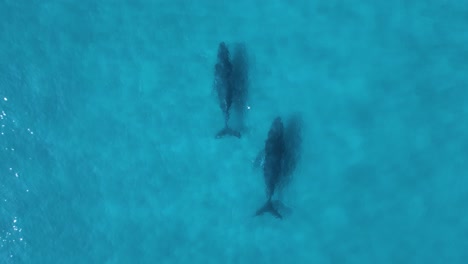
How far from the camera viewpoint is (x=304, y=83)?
723 cm

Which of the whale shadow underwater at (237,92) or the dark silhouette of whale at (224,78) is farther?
the whale shadow underwater at (237,92)

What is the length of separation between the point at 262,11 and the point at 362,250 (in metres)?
3.86

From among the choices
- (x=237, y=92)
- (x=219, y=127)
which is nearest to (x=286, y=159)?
(x=219, y=127)

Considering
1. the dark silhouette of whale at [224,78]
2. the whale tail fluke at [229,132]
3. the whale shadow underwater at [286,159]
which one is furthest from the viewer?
the whale tail fluke at [229,132]

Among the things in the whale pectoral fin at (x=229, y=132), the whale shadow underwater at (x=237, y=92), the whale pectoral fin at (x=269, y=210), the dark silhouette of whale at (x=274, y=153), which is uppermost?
the whale shadow underwater at (x=237, y=92)

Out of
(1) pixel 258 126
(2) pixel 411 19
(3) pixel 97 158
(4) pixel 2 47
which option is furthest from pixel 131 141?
(2) pixel 411 19

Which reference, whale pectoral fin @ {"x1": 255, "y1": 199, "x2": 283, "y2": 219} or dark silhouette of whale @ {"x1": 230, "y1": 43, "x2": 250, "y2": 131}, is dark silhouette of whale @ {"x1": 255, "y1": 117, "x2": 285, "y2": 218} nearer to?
whale pectoral fin @ {"x1": 255, "y1": 199, "x2": 283, "y2": 219}

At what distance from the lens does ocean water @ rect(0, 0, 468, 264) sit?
274 inches

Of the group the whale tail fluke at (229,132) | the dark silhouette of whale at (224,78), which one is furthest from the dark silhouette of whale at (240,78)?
the dark silhouette of whale at (224,78)

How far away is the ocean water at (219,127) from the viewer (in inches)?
274

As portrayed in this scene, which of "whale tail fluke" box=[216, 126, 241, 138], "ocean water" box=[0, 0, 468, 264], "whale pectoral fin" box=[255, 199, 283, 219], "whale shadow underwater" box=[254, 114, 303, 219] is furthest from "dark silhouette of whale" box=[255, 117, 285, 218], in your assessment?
"whale tail fluke" box=[216, 126, 241, 138]

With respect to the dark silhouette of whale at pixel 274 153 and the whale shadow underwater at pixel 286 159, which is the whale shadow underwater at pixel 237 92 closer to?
the whale shadow underwater at pixel 286 159

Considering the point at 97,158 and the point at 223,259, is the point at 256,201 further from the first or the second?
the point at 97,158

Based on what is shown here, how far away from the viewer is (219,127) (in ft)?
24.6
